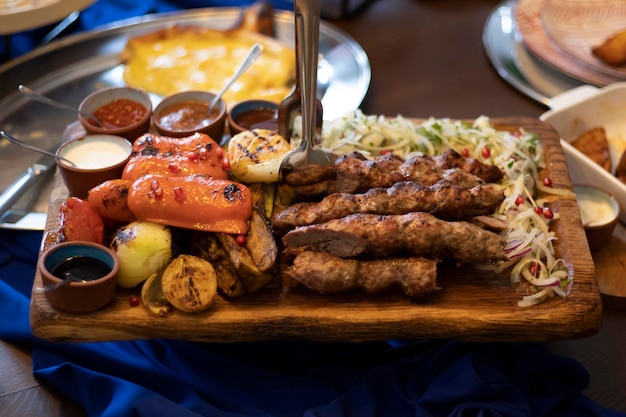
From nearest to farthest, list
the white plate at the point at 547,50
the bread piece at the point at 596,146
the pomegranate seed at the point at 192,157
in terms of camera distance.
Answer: the pomegranate seed at the point at 192,157 < the bread piece at the point at 596,146 < the white plate at the point at 547,50

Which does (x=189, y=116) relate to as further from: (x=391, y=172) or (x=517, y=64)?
(x=517, y=64)

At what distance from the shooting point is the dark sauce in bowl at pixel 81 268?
1.95m

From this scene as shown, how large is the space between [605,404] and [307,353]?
42.4 inches

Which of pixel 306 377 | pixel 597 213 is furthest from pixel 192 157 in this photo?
pixel 597 213

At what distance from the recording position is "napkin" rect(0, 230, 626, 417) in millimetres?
2055

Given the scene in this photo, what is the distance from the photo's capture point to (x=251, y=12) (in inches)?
154

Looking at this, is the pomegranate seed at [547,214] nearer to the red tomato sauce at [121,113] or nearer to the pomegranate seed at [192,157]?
the pomegranate seed at [192,157]

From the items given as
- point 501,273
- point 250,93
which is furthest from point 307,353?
point 250,93

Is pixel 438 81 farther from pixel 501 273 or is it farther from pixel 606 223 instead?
pixel 501 273

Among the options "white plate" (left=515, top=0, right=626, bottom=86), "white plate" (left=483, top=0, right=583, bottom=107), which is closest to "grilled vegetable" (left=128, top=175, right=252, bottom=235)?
"white plate" (left=483, top=0, right=583, bottom=107)

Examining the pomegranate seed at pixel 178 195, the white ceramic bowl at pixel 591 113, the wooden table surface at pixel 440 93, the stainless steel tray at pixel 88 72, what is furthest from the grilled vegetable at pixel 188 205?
the white ceramic bowl at pixel 591 113

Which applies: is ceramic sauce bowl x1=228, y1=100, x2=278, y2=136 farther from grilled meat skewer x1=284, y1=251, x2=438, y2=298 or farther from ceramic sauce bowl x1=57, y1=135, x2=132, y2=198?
grilled meat skewer x1=284, y1=251, x2=438, y2=298

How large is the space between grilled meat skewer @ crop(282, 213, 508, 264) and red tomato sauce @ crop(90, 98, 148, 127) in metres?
1.01

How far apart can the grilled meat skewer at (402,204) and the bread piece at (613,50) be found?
1.79 m
